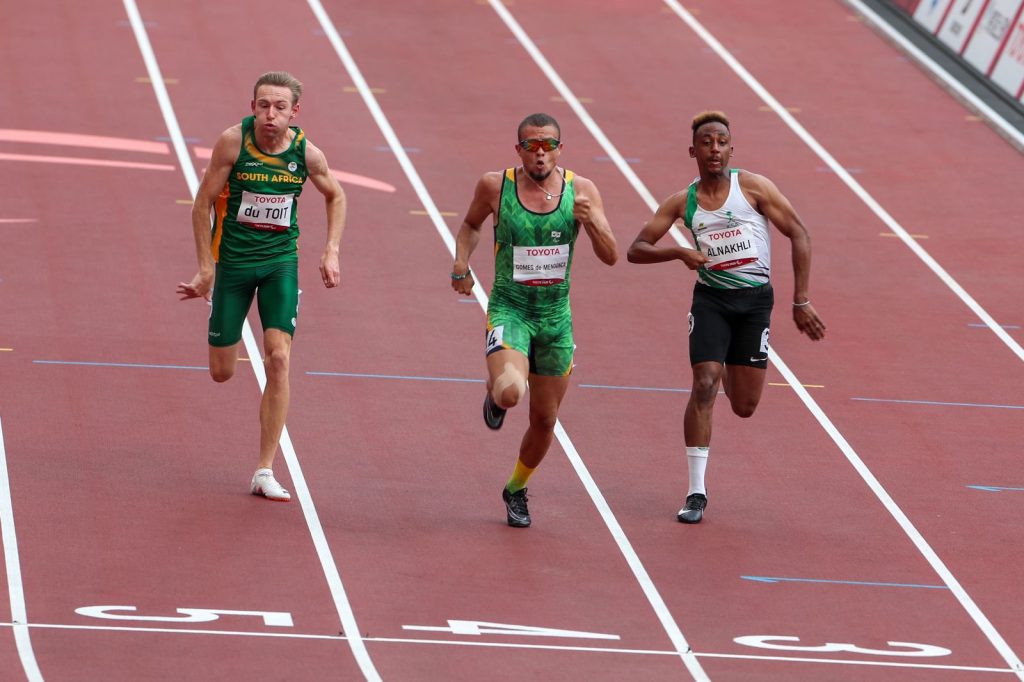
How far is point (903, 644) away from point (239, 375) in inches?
201

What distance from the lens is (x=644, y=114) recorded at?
64.2ft

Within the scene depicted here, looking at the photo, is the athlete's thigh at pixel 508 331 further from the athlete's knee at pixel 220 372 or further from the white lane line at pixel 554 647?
the white lane line at pixel 554 647

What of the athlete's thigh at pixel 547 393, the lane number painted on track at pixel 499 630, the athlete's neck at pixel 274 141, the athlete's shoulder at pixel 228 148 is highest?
the athlete's neck at pixel 274 141

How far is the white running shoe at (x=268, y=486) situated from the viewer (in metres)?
→ 9.72

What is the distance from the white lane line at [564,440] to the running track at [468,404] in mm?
39

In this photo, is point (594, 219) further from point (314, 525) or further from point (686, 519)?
point (314, 525)

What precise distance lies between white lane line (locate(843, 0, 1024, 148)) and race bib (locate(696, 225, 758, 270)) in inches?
397

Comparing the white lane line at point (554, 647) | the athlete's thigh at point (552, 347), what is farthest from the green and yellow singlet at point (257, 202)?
the white lane line at point (554, 647)

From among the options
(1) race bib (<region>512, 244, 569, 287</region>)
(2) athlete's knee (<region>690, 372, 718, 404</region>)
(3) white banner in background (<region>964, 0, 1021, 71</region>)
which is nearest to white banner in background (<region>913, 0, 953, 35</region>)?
(3) white banner in background (<region>964, 0, 1021, 71</region>)

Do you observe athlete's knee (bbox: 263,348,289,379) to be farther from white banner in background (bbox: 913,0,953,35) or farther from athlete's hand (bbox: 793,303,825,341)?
white banner in background (bbox: 913,0,953,35)

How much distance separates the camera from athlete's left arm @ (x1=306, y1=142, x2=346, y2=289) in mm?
9531

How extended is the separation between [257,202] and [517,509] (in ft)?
6.90

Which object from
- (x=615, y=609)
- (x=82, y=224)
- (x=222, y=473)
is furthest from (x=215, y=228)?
(x=82, y=224)

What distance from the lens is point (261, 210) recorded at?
31.9 ft
